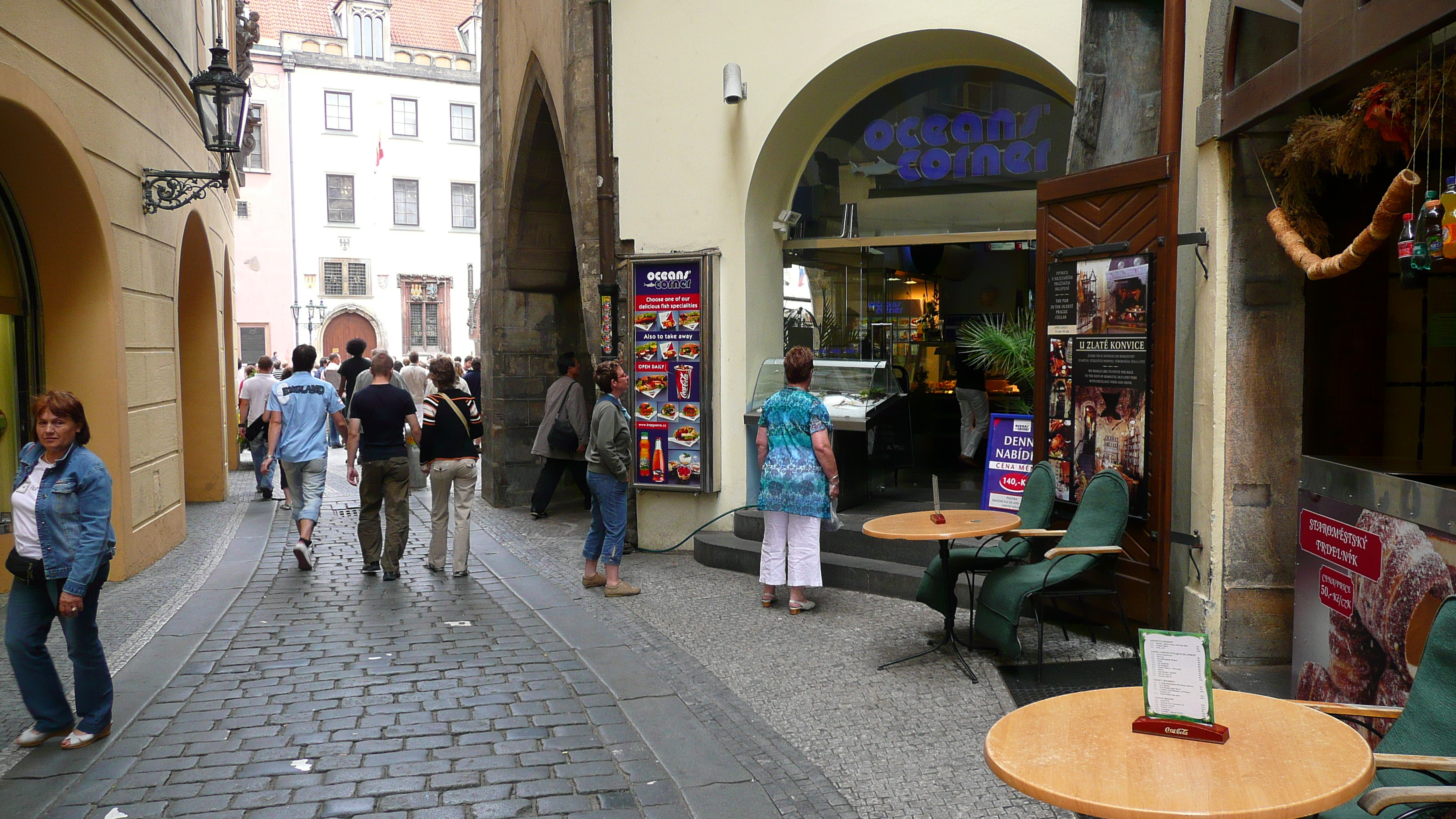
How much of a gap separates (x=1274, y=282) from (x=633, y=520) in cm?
583

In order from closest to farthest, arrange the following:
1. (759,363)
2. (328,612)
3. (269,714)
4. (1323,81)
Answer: (1323,81)
(269,714)
(328,612)
(759,363)

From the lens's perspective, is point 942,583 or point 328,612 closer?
point 942,583

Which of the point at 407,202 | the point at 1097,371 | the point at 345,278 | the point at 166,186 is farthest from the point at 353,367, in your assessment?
the point at 407,202

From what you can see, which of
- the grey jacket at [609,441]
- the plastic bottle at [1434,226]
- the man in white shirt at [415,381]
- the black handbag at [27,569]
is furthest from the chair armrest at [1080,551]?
the man in white shirt at [415,381]

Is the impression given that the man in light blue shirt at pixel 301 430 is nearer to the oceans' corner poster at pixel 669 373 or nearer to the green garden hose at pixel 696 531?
the oceans' corner poster at pixel 669 373

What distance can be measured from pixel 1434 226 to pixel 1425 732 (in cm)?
179

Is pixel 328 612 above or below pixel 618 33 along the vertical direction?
below

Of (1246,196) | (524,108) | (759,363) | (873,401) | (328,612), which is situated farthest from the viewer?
(524,108)

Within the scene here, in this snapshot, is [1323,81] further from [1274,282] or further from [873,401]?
[873,401]

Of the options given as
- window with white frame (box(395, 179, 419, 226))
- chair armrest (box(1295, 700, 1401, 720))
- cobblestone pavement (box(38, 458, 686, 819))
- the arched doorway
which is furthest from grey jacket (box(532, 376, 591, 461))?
window with white frame (box(395, 179, 419, 226))

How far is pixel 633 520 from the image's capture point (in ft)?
31.6

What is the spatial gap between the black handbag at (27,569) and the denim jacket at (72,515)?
0.08 ft

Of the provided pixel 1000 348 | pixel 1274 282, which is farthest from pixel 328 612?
pixel 1274 282

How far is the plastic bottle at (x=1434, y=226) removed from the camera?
360 centimetres
